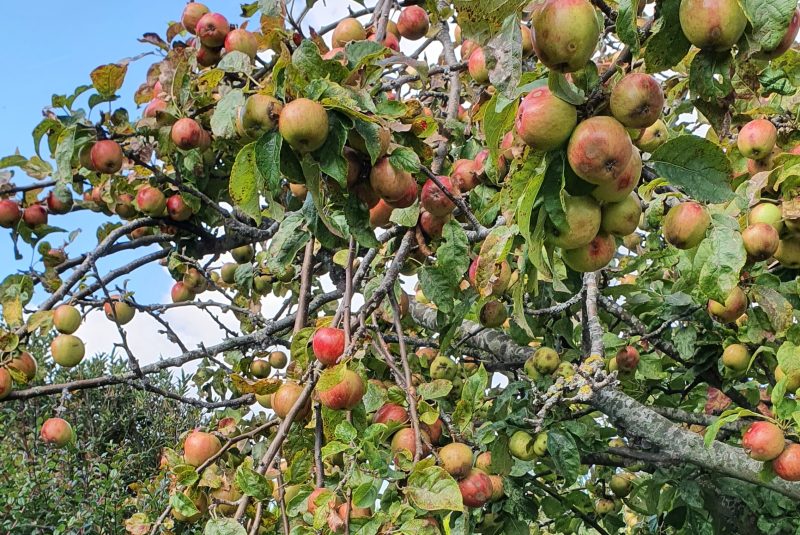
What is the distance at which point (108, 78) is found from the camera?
2.39 meters

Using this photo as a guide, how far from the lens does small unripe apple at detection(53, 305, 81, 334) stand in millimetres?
2600

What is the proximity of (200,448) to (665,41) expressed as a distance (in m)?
1.34

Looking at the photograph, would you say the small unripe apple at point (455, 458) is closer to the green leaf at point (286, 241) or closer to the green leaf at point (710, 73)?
the green leaf at point (286, 241)

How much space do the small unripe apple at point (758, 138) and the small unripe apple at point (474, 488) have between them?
1.14m

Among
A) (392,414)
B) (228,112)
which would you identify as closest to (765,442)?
(392,414)

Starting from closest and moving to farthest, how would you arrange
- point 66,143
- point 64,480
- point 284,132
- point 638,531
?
point 284,132
point 66,143
point 638,531
point 64,480

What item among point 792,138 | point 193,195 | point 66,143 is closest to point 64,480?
point 193,195

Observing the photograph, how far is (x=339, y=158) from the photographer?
1.27 m

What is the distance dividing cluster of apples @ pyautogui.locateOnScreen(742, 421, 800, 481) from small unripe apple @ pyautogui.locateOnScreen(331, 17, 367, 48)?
169 centimetres

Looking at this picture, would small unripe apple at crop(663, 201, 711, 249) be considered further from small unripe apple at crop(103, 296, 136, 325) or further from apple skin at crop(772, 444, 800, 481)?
small unripe apple at crop(103, 296, 136, 325)

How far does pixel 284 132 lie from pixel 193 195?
1821 mm

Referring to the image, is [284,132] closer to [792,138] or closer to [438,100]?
[792,138]

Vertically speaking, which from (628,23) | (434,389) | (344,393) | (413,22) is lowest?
(434,389)

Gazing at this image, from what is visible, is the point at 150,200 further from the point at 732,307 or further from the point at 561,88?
the point at 561,88
